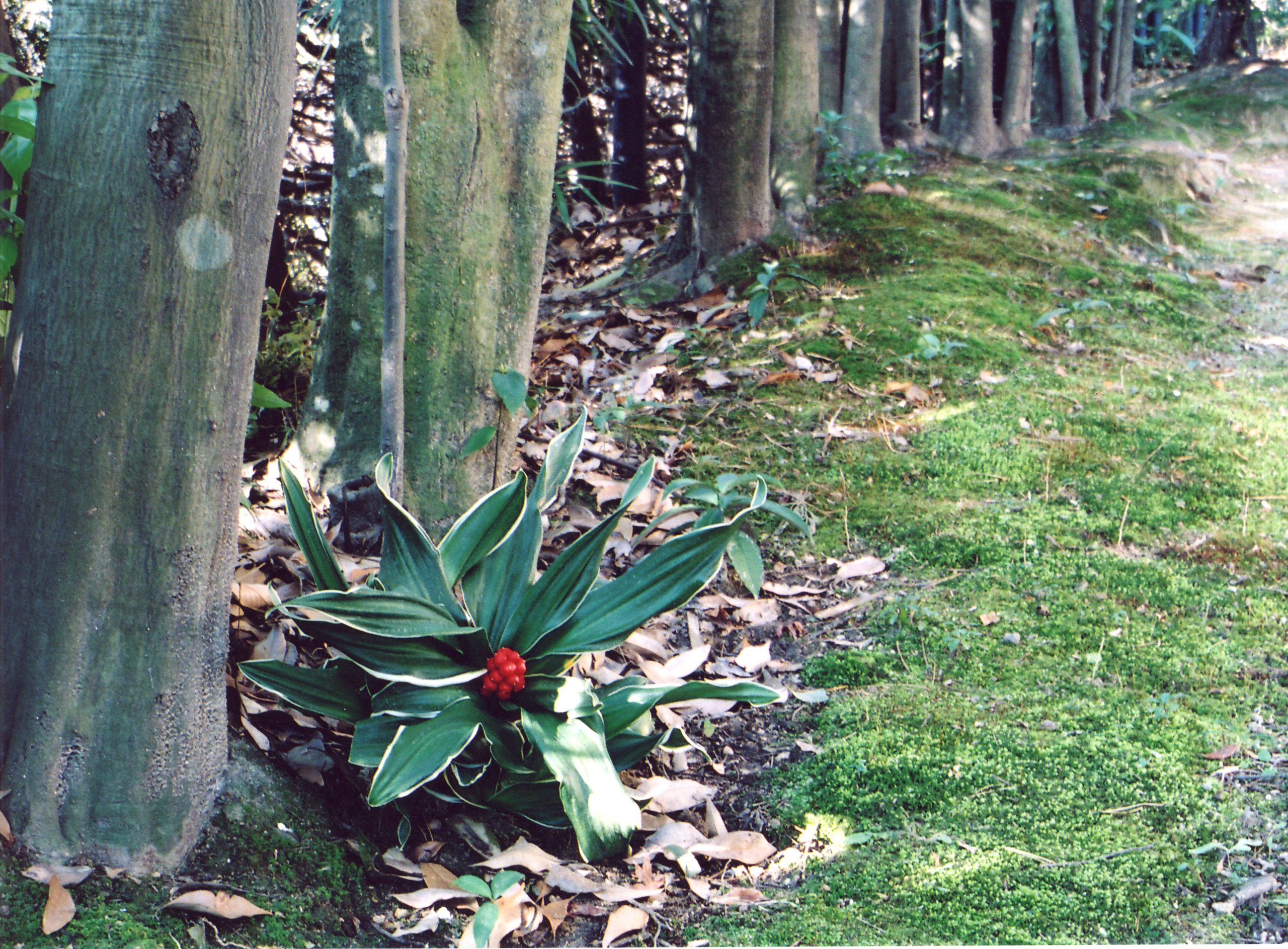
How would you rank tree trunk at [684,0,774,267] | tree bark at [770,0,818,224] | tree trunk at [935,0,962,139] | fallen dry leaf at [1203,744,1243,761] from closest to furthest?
fallen dry leaf at [1203,744,1243,761], tree trunk at [684,0,774,267], tree bark at [770,0,818,224], tree trunk at [935,0,962,139]

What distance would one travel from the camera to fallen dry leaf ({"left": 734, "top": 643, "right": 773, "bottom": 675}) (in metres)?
2.91

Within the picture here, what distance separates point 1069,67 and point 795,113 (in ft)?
16.5

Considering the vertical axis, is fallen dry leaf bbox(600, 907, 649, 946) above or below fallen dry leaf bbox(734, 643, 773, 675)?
below

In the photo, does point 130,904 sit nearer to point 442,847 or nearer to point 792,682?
point 442,847

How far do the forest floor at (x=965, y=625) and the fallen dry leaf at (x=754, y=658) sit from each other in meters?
0.06

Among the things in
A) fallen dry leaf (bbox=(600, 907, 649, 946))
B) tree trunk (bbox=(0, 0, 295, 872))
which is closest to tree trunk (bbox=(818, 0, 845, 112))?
tree trunk (bbox=(0, 0, 295, 872))

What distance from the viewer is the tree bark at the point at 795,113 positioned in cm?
535

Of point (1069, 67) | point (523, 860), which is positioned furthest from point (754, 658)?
point (1069, 67)

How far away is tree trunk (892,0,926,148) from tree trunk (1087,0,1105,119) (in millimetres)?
2853

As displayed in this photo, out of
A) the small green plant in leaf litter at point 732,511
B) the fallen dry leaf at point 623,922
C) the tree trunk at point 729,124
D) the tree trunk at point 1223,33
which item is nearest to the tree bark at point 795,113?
the tree trunk at point 729,124

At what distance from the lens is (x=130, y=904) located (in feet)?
5.80

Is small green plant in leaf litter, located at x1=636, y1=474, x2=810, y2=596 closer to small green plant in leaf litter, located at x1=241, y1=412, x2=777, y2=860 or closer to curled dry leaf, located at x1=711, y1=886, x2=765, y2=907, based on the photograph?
small green plant in leaf litter, located at x1=241, y1=412, x2=777, y2=860

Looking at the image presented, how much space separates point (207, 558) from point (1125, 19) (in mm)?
10509

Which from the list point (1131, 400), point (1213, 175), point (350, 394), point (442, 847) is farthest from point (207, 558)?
point (1213, 175)
